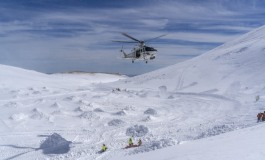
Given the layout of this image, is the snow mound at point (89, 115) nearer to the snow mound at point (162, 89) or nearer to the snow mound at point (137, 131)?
the snow mound at point (137, 131)

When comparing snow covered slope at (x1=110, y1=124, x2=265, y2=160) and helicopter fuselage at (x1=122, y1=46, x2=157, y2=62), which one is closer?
snow covered slope at (x1=110, y1=124, x2=265, y2=160)

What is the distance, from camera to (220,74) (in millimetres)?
58031

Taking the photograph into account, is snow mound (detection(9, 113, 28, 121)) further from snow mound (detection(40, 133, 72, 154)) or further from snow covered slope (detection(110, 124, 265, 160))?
snow covered slope (detection(110, 124, 265, 160))

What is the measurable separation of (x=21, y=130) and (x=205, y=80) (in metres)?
36.3

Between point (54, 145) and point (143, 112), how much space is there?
1429 cm

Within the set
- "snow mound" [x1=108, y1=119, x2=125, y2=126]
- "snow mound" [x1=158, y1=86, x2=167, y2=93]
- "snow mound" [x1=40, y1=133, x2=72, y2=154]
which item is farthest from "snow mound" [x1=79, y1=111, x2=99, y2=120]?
"snow mound" [x1=158, y1=86, x2=167, y2=93]

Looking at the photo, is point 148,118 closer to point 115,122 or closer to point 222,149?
point 115,122

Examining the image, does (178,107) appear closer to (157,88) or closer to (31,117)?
(31,117)

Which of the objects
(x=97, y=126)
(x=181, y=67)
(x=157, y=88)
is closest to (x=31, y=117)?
(x=97, y=126)

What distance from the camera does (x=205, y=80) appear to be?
57062 mm

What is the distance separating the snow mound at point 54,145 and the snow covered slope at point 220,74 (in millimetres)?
27907

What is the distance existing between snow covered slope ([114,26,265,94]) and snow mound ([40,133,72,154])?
27907mm

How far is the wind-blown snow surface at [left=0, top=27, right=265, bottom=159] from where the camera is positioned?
71.3 ft

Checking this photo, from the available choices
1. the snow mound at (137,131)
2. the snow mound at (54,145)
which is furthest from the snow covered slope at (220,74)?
the snow mound at (54,145)
